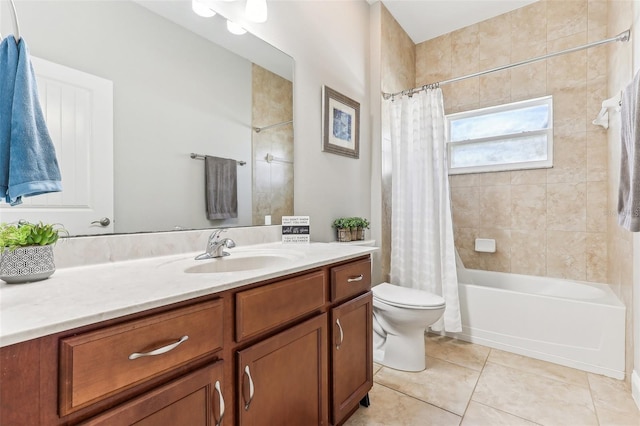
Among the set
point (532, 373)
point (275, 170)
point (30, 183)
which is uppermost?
point (275, 170)

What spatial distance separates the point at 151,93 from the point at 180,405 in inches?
45.7

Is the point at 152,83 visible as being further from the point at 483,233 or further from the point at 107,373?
the point at 483,233

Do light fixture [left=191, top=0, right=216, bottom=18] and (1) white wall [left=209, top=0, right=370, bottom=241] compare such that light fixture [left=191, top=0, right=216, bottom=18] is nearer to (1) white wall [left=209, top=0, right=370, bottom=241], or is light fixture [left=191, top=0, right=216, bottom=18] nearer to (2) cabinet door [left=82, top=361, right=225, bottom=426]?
(1) white wall [left=209, top=0, right=370, bottom=241]

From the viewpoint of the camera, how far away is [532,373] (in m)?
1.89

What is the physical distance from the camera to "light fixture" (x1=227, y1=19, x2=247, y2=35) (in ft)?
4.91

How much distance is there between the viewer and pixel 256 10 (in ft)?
5.06

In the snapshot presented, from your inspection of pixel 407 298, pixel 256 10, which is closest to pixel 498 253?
pixel 407 298

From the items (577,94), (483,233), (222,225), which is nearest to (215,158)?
(222,225)

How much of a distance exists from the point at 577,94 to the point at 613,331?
1855mm

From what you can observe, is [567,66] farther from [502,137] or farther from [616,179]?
→ [616,179]

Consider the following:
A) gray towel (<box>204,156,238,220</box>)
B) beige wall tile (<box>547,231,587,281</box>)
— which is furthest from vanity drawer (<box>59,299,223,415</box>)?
beige wall tile (<box>547,231,587,281</box>)

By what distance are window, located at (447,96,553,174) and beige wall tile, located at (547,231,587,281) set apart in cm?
63

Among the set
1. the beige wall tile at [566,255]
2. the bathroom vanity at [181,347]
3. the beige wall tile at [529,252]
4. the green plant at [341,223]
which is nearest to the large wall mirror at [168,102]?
the bathroom vanity at [181,347]

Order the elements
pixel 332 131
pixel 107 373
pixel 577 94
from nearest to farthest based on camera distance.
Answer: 1. pixel 107 373
2. pixel 332 131
3. pixel 577 94
